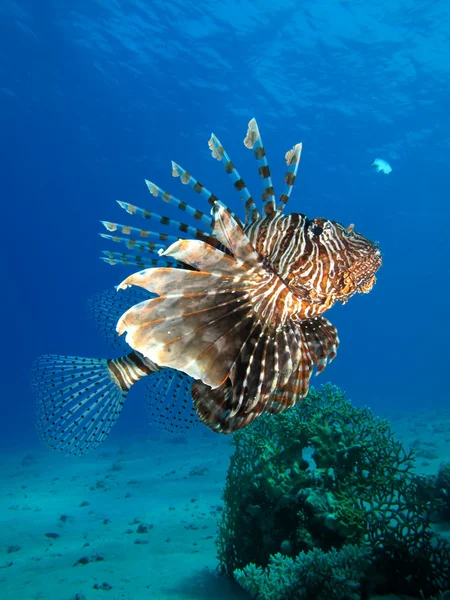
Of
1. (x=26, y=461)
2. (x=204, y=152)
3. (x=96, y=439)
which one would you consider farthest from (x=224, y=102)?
(x=96, y=439)

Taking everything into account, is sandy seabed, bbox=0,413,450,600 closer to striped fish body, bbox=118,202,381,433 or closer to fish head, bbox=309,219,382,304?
striped fish body, bbox=118,202,381,433

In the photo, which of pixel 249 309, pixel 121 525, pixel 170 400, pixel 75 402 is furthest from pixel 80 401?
pixel 121 525

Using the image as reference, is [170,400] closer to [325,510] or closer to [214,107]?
[325,510]

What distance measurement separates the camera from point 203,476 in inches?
566

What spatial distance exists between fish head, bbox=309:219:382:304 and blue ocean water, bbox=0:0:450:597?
19.7 metres

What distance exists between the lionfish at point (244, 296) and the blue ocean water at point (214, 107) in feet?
63.5

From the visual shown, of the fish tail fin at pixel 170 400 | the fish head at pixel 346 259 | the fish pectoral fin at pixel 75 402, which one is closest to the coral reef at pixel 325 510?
the fish tail fin at pixel 170 400

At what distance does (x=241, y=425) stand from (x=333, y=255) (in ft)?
4.39

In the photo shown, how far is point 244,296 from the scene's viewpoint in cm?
251

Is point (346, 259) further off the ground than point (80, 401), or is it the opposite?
point (346, 259)

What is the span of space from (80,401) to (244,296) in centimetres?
326

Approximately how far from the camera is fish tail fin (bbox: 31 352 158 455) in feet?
15.5

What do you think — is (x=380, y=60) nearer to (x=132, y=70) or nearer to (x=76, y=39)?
(x=132, y=70)

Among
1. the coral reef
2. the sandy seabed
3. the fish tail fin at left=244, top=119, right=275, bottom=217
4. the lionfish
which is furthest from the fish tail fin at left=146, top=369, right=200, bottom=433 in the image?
the sandy seabed
